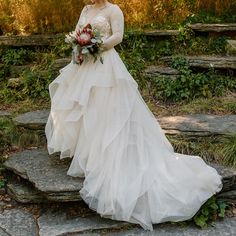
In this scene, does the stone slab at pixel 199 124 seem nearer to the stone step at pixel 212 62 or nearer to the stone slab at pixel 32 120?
the stone step at pixel 212 62

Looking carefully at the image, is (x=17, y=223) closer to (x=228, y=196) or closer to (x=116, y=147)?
(x=116, y=147)

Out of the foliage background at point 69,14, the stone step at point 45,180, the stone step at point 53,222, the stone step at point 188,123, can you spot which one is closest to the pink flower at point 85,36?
the stone step at point 45,180

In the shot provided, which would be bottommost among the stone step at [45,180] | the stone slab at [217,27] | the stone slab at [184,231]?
the stone slab at [184,231]

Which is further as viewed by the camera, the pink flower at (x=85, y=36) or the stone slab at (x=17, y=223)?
the pink flower at (x=85, y=36)

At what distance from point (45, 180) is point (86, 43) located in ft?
4.26

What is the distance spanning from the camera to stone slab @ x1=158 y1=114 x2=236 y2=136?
4.66 metres

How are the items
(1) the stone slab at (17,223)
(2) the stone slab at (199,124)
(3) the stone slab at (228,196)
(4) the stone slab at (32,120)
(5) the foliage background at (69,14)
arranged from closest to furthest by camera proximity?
(1) the stone slab at (17,223) → (3) the stone slab at (228,196) → (2) the stone slab at (199,124) → (4) the stone slab at (32,120) → (5) the foliage background at (69,14)

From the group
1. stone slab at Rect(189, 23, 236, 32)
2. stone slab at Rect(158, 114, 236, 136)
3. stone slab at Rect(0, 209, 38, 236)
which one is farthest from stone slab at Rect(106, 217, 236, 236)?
stone slab at Rect(189, 23, 236, 32)

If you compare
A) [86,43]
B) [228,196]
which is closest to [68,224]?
[228,196]

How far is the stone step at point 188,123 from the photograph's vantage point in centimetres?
467

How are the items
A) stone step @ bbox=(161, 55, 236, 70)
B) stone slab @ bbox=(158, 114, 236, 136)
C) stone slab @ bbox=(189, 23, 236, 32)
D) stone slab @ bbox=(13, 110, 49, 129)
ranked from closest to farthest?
stone slab @ bbox=(158, 114, 236, 136)
stone slab @ bbox=(13, 110, 49, 129)
stone step @ bbox=(161, 55, 236, 70)
stone slab @ bbox=(189, 23, 236, 32)

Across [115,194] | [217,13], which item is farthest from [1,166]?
[217,13]

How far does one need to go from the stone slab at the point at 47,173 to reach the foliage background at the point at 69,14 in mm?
3040

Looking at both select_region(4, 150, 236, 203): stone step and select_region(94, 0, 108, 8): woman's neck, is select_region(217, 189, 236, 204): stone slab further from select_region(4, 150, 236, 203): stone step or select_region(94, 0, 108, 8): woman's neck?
select_region(94, 0, 108, 8): woman's neck
